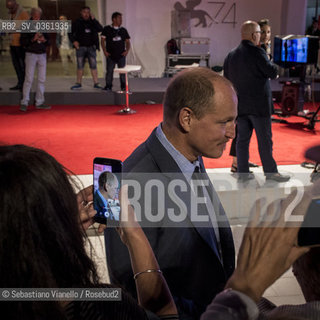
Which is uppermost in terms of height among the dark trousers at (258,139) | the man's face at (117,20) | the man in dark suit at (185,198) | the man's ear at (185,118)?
the man's face at (117,20)

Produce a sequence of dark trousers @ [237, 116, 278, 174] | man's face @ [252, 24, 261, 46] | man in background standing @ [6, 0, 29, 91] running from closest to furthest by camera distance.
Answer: man's face @ [252, 24, 261, 46] → dark trousers @ [237, 116, 278, 174] → man in background standing @ [6, 0, 29, 91]

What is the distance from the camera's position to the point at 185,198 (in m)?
1.32

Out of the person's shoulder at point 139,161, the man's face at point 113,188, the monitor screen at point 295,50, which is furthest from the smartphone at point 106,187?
the monitor screen at point 295,50

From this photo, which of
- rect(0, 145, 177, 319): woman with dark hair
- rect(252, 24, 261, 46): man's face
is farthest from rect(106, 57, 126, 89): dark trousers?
rect(0, 145, 177, 319): woman with dark hair

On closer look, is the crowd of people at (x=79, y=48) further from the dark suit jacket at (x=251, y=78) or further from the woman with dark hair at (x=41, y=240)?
the woman with dark hair at (x=41, y=240)

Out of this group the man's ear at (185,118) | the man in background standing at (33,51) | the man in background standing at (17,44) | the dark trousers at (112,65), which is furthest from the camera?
the dark trousers at (112,65)

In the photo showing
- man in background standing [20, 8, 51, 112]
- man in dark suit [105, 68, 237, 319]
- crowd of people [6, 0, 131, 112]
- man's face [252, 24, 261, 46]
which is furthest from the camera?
crowd of people [6, 0, 131, 112]

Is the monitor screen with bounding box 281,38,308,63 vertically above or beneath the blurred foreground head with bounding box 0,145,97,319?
above

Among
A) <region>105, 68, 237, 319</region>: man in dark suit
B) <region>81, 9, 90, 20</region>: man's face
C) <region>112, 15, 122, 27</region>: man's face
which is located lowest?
<region>105, 68, 237, 319</region>: man in dark suit

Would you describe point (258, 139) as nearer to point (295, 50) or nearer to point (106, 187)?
point (106, 187)

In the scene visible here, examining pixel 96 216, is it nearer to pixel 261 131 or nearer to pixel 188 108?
pixel 188 108

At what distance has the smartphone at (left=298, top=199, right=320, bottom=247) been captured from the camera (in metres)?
0.68

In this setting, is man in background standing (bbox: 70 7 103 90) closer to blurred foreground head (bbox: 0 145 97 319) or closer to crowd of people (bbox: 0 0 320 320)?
crowd of people (bbox: 0 0 320 320)

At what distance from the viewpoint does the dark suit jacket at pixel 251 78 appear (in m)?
3.62
